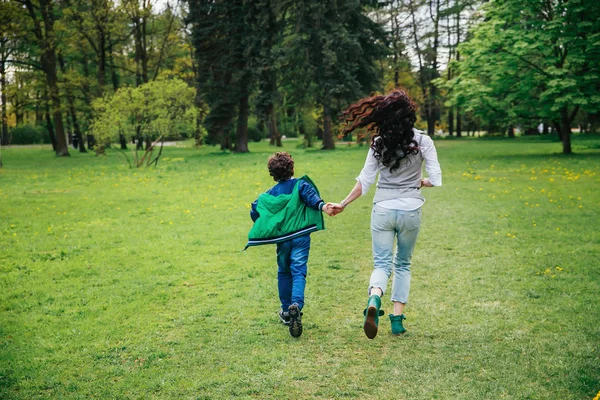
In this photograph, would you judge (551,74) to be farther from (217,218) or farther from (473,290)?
(473,290)

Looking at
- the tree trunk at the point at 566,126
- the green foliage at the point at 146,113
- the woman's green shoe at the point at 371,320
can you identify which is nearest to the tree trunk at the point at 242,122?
the green foliage at the point at 146,113

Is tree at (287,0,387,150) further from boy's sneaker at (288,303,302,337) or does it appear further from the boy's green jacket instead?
boy's sneaker at (288,303,302,337)

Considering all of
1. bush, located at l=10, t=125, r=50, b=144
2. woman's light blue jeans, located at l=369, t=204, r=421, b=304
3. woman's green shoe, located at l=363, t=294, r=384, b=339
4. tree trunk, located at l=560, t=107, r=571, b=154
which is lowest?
woman's green shoe, located at l=363, t=294, r=384, b=339

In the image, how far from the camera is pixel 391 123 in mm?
4258

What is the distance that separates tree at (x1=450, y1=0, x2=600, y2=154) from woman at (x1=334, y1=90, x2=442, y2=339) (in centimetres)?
2024

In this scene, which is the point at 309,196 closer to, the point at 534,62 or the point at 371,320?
the point at 371,320

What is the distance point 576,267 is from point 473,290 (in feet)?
5.86

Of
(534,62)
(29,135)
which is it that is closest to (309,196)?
(534,62)

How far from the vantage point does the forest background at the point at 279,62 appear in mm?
22578

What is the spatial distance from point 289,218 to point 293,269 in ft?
1.57

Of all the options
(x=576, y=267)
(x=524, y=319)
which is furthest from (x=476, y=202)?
(x=524, y=319)

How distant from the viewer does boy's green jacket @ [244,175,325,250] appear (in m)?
4.83

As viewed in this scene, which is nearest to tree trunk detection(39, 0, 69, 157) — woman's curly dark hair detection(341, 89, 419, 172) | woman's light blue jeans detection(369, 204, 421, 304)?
woman's curly dark hair detection(341, 89, 419, 172)

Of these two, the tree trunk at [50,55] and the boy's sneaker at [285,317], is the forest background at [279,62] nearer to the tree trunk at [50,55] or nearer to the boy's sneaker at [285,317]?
the tree trunk at [50,55]
